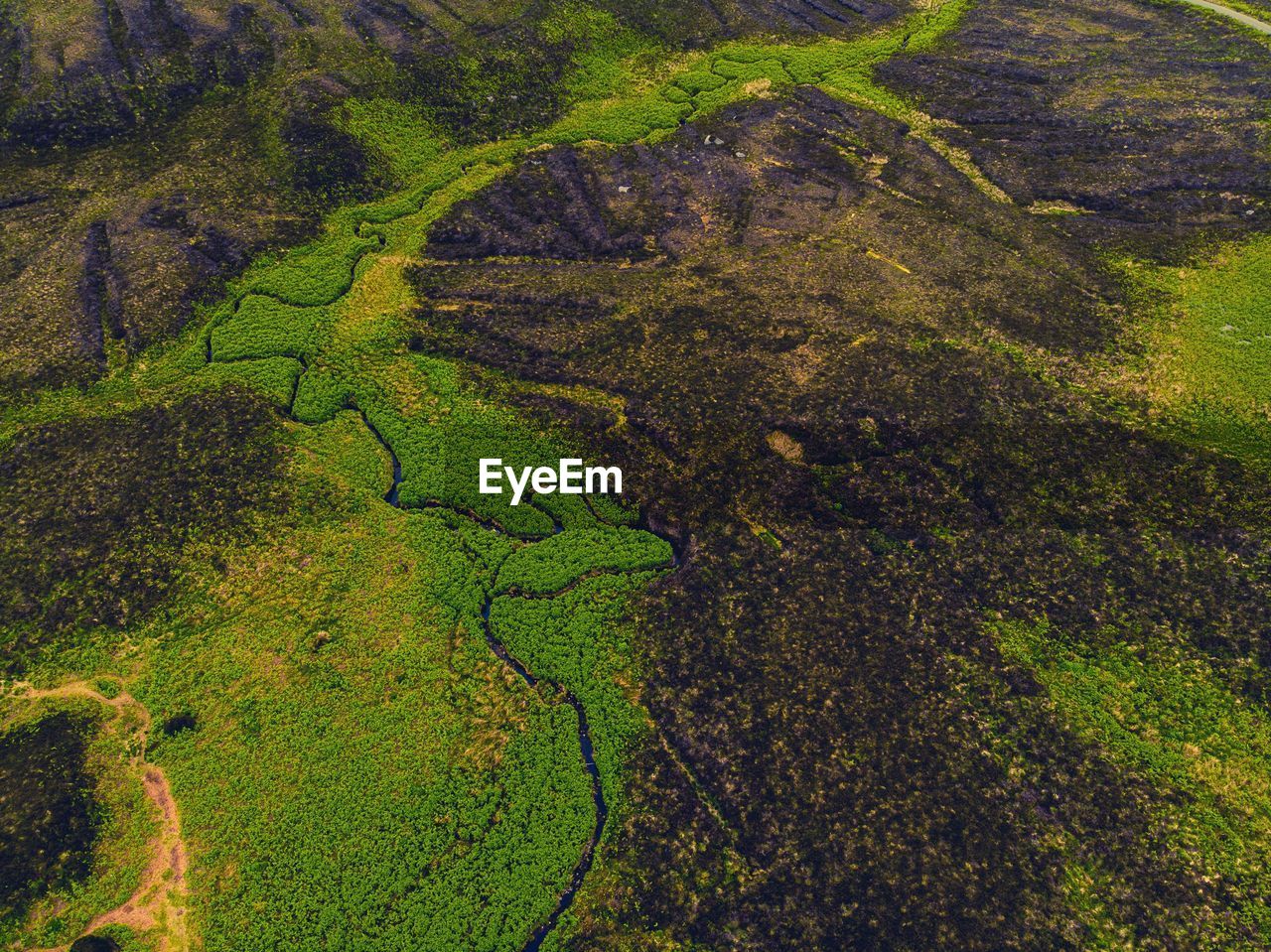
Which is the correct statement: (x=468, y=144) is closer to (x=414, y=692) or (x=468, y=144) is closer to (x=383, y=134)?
(x=383, y=134)

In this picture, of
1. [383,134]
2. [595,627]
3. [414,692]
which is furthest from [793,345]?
[383,134]

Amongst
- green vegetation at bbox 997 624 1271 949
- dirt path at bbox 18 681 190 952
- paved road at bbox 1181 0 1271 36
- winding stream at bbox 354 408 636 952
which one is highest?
paved road at bbox 1181 0 1271 36

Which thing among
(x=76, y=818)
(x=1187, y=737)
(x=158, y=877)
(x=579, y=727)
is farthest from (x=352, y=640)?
(x=1187, y=737)

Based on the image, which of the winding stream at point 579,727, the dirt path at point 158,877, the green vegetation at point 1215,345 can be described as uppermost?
the green vegetation at point 1215,345

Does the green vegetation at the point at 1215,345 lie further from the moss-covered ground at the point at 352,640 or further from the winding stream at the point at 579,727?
the moss-covered ground at the point at 352,640

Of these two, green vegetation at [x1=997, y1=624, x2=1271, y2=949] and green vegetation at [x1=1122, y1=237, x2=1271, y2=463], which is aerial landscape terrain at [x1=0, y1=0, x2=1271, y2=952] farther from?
green vegetation at [x1=1122, y1=237, x2=1271, y2=463]

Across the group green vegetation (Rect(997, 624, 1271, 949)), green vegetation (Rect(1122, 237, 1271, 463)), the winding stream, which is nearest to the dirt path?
the winding stream

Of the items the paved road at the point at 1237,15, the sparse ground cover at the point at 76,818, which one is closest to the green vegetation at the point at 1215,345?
the paved road at the point at 1237,15
